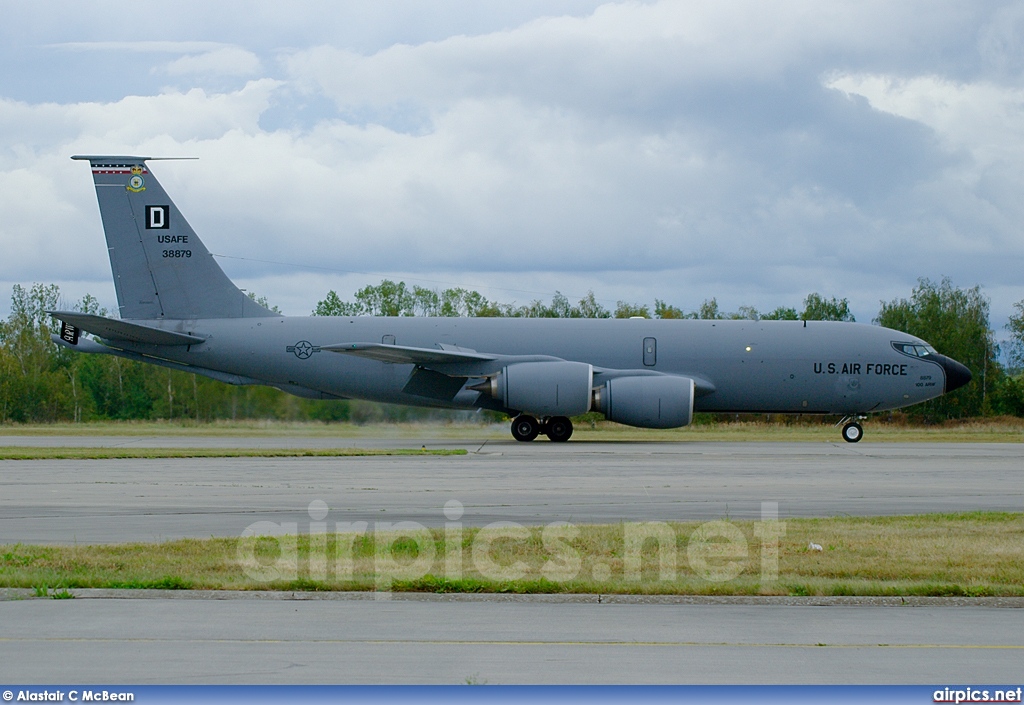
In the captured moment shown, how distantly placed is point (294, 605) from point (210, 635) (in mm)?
1070

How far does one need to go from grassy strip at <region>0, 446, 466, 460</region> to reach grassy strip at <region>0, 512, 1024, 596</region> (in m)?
12.7

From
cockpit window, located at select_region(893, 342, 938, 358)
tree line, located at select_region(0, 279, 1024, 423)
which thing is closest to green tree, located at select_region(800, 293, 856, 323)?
tree line, located at select_region(0, 279, 1024, 423)

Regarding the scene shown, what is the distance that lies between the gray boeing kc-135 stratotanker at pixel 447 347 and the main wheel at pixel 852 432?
0.04 m

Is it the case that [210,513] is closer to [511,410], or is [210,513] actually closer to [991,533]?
[991,533]

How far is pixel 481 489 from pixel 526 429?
15541 mm

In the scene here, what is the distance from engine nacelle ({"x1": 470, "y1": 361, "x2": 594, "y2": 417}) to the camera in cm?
3041

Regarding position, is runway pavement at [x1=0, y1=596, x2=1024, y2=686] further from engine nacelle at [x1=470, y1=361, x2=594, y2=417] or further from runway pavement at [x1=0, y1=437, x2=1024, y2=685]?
engine nacelle at [x1=470, y1=361, x2=594, y2=417]

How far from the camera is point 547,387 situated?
30.5 m

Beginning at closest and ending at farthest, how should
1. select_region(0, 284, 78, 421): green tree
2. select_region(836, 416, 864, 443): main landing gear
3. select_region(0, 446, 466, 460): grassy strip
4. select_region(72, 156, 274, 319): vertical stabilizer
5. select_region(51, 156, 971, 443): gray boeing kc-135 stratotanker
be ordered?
select_region(0, 446, 466, 460): grassy strip, select_region(51, 156, 971, 443): gray boeing kc-135 stratotanker, select_region(72, 156, 274, 319): vertical stabilizer, select_region(836, 416, 864, 443): main landing gear, select_region(0, 284, 78, 421): green tree

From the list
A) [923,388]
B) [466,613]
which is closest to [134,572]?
[466,613]

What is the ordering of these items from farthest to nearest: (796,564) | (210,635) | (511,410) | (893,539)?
(511,410) → (893,539) → (796,564) → (210,635)

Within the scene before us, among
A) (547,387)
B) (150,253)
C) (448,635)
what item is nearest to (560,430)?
(547,387)

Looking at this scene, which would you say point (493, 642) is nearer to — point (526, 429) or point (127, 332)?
point (526, 429)

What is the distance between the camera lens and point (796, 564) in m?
9.78
